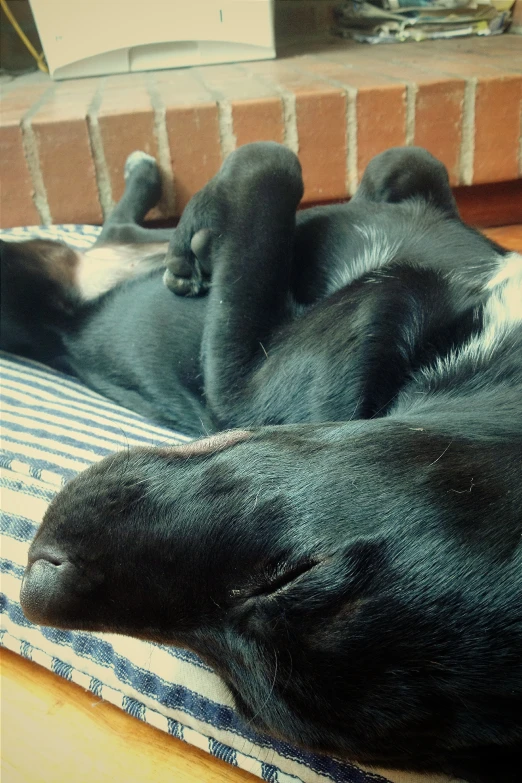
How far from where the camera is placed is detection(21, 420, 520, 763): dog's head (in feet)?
1.73

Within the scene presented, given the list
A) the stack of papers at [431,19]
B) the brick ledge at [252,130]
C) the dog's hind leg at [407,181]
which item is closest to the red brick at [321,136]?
the brick ledge at [252,130]

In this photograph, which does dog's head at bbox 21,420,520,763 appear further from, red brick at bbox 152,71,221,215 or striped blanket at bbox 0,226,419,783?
red brick at bbox 152,71,221,215

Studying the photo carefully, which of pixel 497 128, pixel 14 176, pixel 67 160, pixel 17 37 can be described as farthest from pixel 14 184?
pixel 17 37

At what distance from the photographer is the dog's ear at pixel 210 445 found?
669mm

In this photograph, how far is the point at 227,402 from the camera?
100 centimetres

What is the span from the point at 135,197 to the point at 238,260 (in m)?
0.67

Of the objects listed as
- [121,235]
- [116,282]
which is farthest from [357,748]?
[121,235]

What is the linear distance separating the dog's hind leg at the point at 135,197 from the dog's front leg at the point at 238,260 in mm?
444

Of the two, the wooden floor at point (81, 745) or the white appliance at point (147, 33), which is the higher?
the white appliance at point (147, 33)

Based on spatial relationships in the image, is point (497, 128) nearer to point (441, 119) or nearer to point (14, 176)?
point (441, 119)

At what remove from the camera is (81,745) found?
2.57ft

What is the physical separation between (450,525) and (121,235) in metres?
1.17

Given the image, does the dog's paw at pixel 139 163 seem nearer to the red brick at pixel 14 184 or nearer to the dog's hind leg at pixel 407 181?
the red brick at pixel 14 184

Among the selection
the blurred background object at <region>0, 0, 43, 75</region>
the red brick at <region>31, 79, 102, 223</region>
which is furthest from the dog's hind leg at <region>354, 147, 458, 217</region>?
the blurred background object at <region>0, 0, 43, 75</region>
